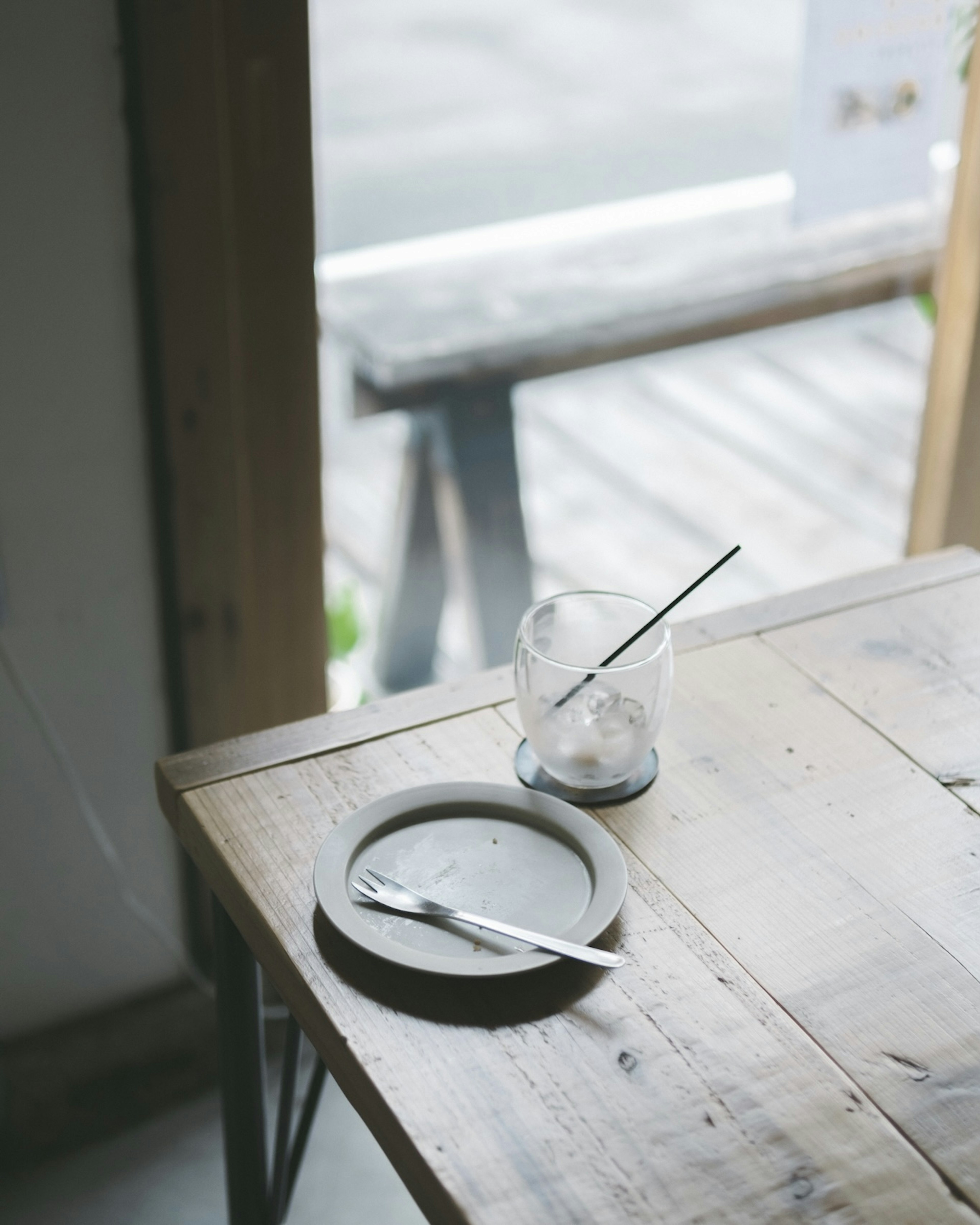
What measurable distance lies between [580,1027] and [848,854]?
0.27 metres

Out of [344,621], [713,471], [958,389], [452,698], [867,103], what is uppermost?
[867,103]

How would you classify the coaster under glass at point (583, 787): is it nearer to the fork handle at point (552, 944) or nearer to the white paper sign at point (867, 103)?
the fork handle at point (552, 944)

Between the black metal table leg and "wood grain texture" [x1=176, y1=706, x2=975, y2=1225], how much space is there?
154mm

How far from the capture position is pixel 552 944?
2.82 feet

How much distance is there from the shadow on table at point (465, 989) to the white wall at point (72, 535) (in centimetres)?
82

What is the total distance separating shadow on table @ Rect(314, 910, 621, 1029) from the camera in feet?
2.74

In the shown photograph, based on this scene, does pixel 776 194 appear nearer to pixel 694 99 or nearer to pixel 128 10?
pixel 694 99

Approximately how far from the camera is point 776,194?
2.01m

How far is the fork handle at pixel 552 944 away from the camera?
0.86 m

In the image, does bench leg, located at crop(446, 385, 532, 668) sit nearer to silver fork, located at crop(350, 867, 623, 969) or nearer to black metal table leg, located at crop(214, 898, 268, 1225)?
black metal table leg, located at crop(214, 898, 268, 1225)

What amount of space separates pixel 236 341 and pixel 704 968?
3.14 ft

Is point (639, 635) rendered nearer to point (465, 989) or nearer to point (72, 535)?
point (465, 989)

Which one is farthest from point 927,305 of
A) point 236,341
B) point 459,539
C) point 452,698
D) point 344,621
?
point 452,698

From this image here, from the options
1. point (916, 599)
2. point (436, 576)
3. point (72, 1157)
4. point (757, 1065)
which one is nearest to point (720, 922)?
point (757, 1065)
